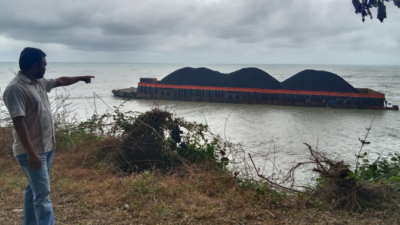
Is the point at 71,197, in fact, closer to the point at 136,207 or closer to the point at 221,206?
the point at 136,207

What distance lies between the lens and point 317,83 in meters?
23.3

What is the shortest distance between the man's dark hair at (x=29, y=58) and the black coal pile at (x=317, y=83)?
2286 cm

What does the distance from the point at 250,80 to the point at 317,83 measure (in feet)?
17.1

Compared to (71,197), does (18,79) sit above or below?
above

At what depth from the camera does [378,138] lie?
1091cm

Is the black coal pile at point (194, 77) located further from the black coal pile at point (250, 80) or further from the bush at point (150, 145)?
the bush at point (150, 145)

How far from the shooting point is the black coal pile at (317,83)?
22672 millimetres

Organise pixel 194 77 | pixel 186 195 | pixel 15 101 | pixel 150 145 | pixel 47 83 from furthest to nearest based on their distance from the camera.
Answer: pixel 194 77 < pixel 150 145 < pixel 186 195 < pixel 47 83 < pixel 15 101

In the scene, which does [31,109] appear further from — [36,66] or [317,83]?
[317,83]

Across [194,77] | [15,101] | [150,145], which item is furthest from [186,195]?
[194,77]

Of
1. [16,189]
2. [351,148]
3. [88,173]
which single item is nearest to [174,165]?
[88,173]

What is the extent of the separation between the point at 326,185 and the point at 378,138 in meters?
8.73

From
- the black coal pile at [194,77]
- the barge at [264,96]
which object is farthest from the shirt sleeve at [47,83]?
Result: the black coal pile at [194,77]

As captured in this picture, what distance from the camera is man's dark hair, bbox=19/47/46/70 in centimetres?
232
